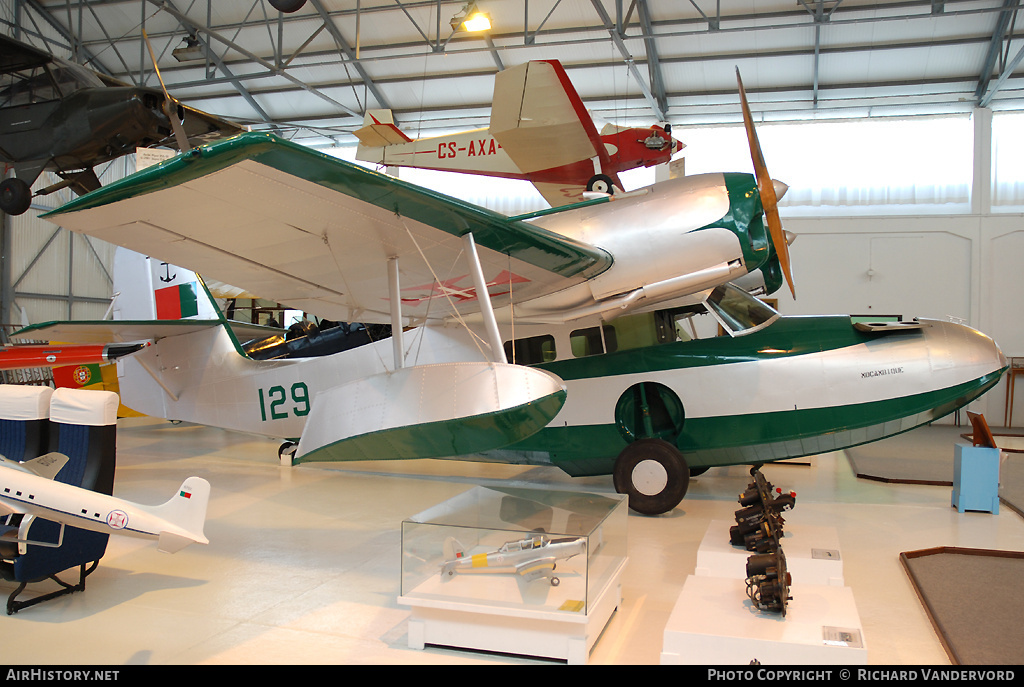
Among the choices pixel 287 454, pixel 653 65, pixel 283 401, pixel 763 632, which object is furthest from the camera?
pixel 653 65

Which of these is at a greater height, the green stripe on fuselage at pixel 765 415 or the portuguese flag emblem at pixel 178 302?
the portuguese flag emblem at pixel 178 302

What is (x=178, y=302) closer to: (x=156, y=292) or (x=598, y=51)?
(x=156, y=292)

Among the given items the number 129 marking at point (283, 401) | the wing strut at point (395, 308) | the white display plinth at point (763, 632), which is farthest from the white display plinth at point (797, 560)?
the number 129 marking at point (283, 401)

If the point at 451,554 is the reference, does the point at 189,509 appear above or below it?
above

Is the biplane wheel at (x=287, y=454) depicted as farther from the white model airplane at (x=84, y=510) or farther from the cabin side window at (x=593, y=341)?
Result: the white model airplane at (x=84, y=510)

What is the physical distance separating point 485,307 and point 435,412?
700 millimetres

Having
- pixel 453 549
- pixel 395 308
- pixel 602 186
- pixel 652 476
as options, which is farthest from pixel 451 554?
pixel 602 186

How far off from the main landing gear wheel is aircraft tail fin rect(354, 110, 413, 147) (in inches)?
288

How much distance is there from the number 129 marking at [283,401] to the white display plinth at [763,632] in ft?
16.6

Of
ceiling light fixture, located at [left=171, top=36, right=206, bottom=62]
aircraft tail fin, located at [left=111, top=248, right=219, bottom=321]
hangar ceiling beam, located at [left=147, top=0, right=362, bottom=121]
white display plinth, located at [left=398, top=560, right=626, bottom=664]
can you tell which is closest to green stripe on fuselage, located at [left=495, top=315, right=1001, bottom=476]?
white display plinth, located at [left=398, top=560, right=626, bottom=664]

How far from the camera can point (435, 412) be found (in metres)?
4.07

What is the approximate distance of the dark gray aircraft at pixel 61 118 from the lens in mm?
10438

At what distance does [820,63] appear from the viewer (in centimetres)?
1479

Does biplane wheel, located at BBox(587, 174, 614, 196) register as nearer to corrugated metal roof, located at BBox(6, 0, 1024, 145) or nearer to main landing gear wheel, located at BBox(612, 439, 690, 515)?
main landing gear wheel, located at BBox(612, 439, 690, 515)
